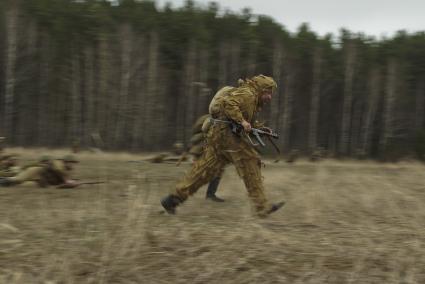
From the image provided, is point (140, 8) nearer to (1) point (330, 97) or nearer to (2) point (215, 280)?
(1) point (330, 97)

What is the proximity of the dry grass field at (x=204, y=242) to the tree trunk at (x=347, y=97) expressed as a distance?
31320 millimetres

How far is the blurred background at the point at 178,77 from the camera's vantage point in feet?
115

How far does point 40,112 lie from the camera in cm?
3541

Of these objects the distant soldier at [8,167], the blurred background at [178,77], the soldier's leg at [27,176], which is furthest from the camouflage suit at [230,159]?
the blurred background at [178,77]

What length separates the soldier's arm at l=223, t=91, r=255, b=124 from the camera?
6016 mm

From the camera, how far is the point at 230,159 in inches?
246

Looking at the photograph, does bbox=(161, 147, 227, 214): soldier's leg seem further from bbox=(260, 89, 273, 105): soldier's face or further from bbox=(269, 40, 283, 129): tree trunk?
bbox=(269, 40, 283, 129): tree trunk

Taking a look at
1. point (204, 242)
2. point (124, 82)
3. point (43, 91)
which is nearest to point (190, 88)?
point (124, 82)

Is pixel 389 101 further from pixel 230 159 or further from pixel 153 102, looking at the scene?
pixel 230 159

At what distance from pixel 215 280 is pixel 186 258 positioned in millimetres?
391

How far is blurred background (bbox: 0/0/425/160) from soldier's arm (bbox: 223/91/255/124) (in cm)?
2756

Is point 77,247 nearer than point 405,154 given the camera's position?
Yes

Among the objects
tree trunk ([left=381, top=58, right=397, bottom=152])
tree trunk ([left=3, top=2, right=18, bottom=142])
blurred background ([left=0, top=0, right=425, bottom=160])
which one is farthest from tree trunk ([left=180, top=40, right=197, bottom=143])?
tree trunk ([left=381, top=58, right=397, bottom=152])

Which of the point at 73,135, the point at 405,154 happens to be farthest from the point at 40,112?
the point at 405,154
